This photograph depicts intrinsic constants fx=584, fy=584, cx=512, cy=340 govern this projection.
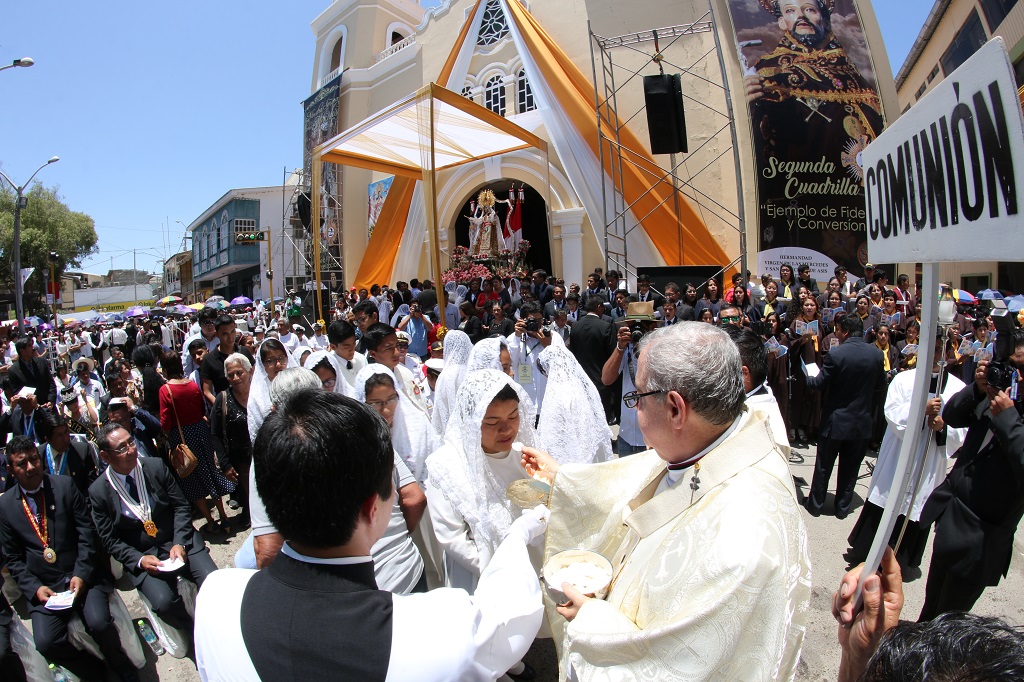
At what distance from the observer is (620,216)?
12.1 metres

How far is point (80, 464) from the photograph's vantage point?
416 centimetres

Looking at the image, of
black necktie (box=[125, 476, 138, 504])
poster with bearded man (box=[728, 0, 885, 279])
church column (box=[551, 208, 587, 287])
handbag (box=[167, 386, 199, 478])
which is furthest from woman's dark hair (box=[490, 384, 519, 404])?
church column (box=[551, 208, 587, 287])

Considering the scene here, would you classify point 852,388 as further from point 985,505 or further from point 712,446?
point 712,446

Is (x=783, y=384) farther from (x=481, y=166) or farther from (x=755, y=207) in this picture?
(x=481, y=166)

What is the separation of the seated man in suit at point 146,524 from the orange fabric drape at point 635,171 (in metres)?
10.6

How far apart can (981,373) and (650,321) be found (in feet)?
8.90

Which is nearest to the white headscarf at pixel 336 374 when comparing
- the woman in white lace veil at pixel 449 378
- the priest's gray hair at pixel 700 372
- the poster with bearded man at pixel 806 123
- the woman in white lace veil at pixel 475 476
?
the woman in white lace veil at pixel 449 378

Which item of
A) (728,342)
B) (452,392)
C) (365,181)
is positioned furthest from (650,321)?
(365,181)

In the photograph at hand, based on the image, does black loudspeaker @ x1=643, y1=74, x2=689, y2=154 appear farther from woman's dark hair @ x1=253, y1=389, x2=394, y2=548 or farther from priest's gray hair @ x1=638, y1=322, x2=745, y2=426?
woman's dark hair @ x1=253, y1=389, x2=394, y2=548

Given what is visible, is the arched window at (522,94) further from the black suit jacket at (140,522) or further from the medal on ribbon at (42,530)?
the medal on ribbon at (42,530)

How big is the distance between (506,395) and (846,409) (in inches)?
133

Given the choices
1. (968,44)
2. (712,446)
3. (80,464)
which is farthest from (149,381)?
(968,44)

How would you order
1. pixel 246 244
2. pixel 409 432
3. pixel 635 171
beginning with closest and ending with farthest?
pixel 409 432 → pixel 635 171 → pixel 246 244

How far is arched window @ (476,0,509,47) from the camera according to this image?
16.4 m
